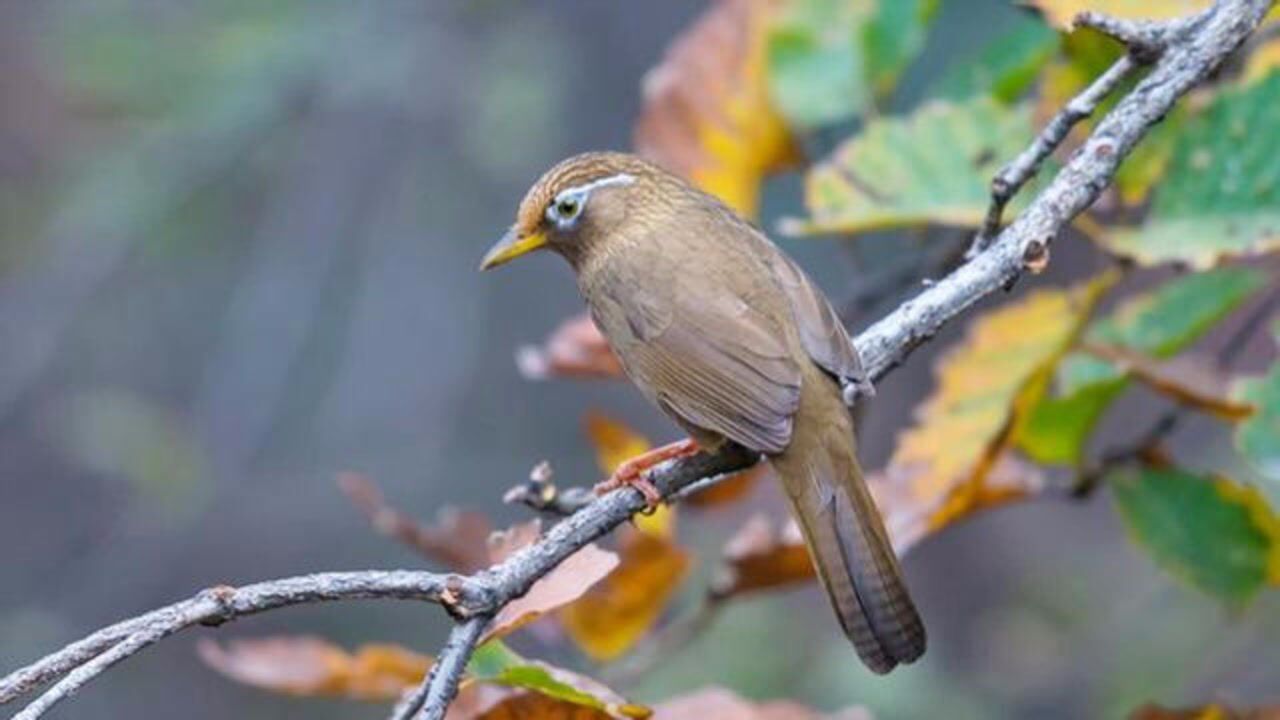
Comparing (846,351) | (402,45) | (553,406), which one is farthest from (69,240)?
(846,351)

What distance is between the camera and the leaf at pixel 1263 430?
10.5 feet

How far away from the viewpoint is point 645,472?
302cm

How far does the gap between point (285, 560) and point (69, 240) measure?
6.47 feet

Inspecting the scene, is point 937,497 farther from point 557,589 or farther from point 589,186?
point 557,589

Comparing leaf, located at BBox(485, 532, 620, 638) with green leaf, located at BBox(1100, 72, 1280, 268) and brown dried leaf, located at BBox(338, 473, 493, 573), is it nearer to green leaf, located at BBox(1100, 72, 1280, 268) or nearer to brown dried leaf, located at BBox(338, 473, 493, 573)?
brown dried leaf, located at BBox(338, 473, 493, 573)

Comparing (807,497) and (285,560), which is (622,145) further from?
(807,497)

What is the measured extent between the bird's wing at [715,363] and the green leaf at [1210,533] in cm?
67

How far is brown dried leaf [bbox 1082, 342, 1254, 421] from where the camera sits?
3350 millimetres

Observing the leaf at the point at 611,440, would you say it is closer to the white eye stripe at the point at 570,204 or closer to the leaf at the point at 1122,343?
Result: the white eye stripe at the point at 570,204

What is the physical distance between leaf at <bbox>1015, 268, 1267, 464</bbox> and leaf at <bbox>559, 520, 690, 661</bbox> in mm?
646

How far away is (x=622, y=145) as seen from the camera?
31.6ft

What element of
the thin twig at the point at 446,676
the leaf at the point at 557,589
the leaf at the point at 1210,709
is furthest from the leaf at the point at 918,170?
the thin twig at the point at 446,676

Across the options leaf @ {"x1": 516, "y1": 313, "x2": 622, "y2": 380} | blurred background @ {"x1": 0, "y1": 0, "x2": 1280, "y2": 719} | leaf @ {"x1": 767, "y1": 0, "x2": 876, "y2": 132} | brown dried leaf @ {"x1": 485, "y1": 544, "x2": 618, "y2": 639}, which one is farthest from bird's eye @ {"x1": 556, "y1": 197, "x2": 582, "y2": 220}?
blurred background @ {"x1": 0, "y1": 0, "x2": 1280, "y2": 719}

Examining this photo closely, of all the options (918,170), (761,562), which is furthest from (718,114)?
(761,562)
